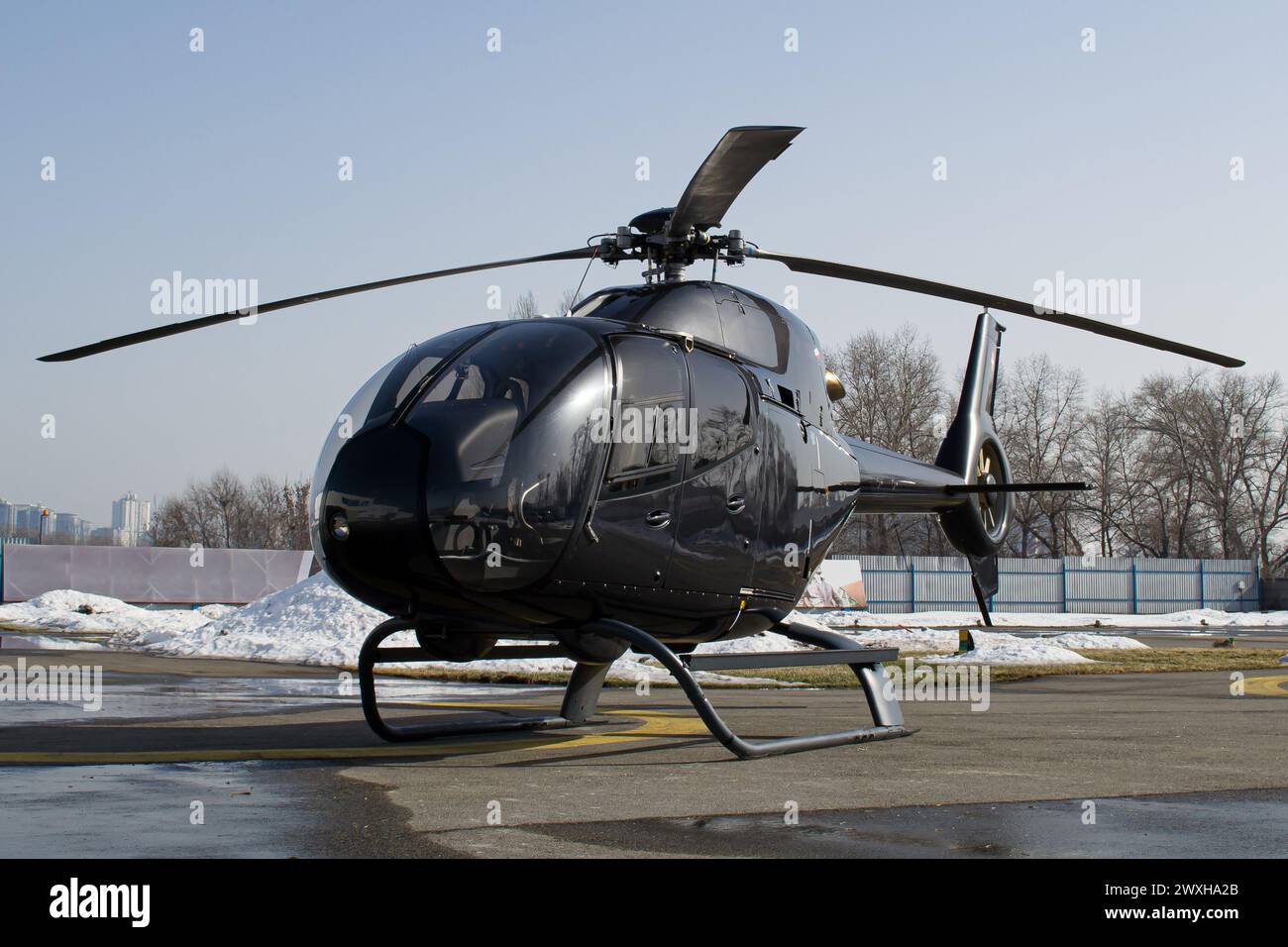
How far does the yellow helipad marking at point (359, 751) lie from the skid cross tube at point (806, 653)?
854mm

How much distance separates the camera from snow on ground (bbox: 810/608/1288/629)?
40.6 meters

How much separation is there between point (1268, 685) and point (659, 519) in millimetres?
12045

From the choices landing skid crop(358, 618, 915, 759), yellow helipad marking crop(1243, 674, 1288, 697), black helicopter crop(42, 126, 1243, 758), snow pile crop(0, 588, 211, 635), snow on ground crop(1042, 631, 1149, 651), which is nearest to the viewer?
black helicopter crop(42, 126, 1243, 758)

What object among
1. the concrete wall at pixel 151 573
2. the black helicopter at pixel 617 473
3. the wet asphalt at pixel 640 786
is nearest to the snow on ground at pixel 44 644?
the wet asphalt at pixel 640 786

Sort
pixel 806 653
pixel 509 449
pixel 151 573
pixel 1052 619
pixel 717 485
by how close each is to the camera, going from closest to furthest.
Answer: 1. pixel 509 449
2. pixel 717 485
3. pixel 806 653
4. pixel 151 573
5. pixel 1052 619

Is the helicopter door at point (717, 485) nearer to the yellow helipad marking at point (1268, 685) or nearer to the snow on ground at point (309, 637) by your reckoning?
the snow on ground at point (309, 637)

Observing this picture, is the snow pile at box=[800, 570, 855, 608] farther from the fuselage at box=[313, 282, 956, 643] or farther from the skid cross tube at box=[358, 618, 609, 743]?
the fuselage at box=[313, 282, 956, 643]

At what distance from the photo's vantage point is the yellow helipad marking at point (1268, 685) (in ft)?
49.1

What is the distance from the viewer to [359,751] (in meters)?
8.70

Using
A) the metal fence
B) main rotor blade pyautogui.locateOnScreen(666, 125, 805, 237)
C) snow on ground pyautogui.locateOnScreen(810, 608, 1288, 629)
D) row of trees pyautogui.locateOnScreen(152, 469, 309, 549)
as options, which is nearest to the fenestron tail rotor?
main rotor blade pyautogui.locateOnScreen(666, 125, 805, 237)

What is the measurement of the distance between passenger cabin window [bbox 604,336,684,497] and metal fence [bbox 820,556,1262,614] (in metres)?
40.7

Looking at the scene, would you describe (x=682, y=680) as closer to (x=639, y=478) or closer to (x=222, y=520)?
(x=639, y=478)

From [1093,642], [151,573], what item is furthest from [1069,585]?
[151,573]

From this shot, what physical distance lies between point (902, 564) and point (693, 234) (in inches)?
1689
